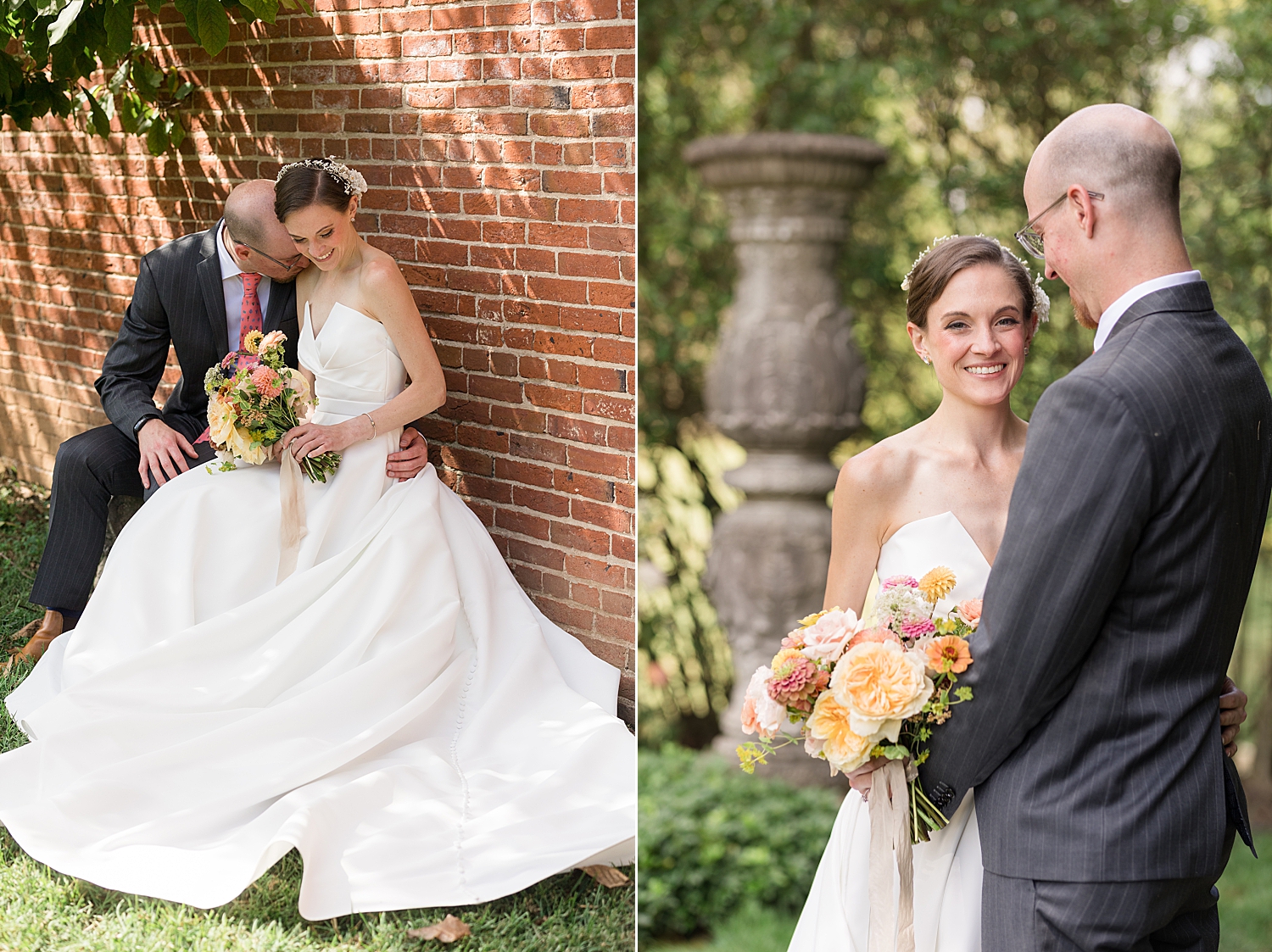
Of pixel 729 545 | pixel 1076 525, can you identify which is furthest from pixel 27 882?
pixel 729 545

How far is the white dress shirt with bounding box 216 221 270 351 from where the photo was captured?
14.5 feet

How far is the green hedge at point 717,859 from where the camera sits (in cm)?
496

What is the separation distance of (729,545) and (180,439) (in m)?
2.53

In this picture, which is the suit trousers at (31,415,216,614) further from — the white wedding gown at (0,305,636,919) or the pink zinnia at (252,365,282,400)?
the pink zinnia at (252,365,282,400)

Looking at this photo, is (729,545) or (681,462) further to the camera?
(681,462)

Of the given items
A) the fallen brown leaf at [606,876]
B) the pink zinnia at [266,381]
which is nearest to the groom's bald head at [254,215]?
the pink zinnia at [266,381]

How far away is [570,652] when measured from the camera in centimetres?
421

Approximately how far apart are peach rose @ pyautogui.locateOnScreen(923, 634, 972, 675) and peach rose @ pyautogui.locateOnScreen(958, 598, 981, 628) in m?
0.12

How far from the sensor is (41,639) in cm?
458

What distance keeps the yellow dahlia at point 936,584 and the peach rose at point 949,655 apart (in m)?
0.15

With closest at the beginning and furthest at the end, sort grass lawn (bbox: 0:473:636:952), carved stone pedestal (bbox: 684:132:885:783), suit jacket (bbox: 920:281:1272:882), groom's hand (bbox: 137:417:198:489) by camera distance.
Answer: suit jacket (bbox: 920:281:1272:882)
grass lawn (bbox: 0:473:636:952)
groom's hand (bbox: 137:417:198:489)
carved stone pedestal (bbox: 684:132:885:783)

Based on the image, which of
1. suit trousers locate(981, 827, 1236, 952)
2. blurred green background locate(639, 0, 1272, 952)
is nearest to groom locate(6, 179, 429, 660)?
blurred green background locate(639, 0, 1272, 952)

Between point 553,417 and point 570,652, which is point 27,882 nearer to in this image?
point 570,652

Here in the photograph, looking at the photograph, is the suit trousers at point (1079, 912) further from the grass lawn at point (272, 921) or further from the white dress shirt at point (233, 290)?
the white dress shirt at point (233, 290)
